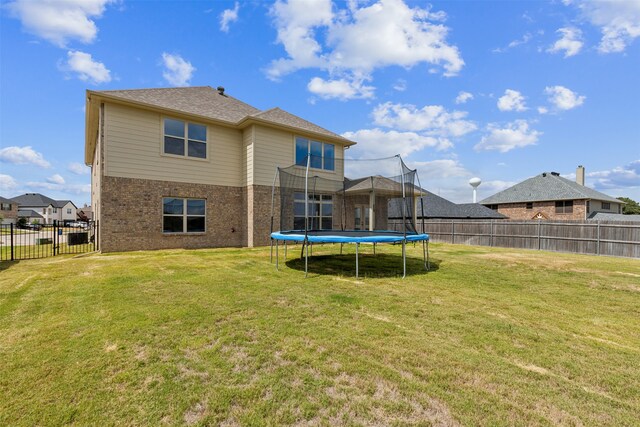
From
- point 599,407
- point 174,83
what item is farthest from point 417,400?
point 174,83


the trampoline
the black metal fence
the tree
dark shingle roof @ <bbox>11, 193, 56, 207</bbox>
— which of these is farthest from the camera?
dark shingle roof @ <bbox>11, 193, 56, 207</bbox>

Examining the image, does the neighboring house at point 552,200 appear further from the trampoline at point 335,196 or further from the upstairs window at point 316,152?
the upstairs window at point 316,152

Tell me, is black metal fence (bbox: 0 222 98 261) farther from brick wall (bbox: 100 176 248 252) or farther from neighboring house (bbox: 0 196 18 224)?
neighboring house (bbox: 0 196 18 224)

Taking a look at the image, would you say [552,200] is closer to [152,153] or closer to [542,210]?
[542,210]

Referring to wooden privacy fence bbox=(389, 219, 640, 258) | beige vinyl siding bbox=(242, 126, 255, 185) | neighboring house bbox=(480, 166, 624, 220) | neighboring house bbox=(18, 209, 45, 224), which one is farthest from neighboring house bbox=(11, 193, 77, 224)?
neighboring house bbox=(480, 166, 624, 220)

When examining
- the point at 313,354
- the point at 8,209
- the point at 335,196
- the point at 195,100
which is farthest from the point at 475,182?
the point at 8,209

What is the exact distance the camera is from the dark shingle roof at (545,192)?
2753 cm

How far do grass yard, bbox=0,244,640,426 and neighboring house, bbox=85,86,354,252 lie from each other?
5175 millimetres

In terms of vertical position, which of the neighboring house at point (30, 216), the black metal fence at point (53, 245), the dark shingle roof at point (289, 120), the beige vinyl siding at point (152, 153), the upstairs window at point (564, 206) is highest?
the dark shingle roof at point (289, 120)

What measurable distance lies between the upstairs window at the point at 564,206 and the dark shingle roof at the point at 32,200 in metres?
89.0

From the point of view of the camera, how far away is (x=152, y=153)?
10.5 m

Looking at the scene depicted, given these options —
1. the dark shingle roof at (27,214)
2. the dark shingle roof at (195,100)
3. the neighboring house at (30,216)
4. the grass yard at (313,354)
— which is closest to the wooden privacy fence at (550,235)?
the grass yard at (313,354)

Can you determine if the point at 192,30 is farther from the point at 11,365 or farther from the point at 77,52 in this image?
the point at 11,365

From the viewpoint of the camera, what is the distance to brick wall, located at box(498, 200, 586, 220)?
88.1 feet
